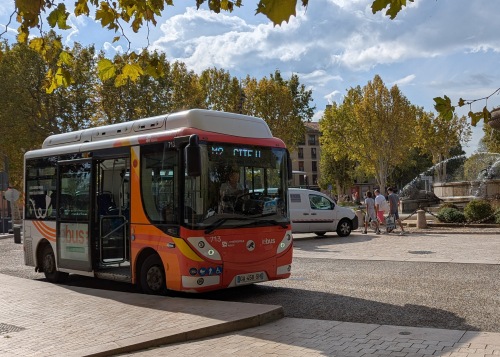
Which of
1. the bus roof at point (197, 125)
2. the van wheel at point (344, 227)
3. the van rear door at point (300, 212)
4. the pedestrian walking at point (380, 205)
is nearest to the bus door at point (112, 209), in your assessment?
the bus roof at point (197, 125)

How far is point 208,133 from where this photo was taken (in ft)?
31.3

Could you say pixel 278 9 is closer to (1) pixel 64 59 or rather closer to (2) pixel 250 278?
(1) pixel 64 59

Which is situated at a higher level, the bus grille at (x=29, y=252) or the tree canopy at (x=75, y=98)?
the tree canopy at (x=75, y=98)

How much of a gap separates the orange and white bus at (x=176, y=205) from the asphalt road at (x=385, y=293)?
851 mm

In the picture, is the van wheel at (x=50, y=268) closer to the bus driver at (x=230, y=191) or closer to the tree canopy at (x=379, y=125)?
the bus driver at (x=230, y=191)

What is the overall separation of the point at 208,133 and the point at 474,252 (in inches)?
351

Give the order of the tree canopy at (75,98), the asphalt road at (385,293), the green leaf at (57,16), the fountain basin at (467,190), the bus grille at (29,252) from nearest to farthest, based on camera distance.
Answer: the green leaf at (57,16) < the asphalt road at (385,293) < the bus grille at (29,252) < the fountain basin at (467,190) < the tree canopy at (75,98)

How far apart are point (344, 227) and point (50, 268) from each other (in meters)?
12.3

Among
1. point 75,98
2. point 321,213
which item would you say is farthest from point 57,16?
point 75,98

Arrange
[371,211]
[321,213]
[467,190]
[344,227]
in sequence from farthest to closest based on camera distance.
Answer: [467,190]
[371,211]
[344,227]
[321,213]

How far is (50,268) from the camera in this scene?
41.7 ft

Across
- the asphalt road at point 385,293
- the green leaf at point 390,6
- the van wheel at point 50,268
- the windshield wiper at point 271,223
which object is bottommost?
the asphalt road at point 385,293

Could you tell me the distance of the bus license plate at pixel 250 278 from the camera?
949 cm

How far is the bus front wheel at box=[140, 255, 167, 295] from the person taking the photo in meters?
9.70
